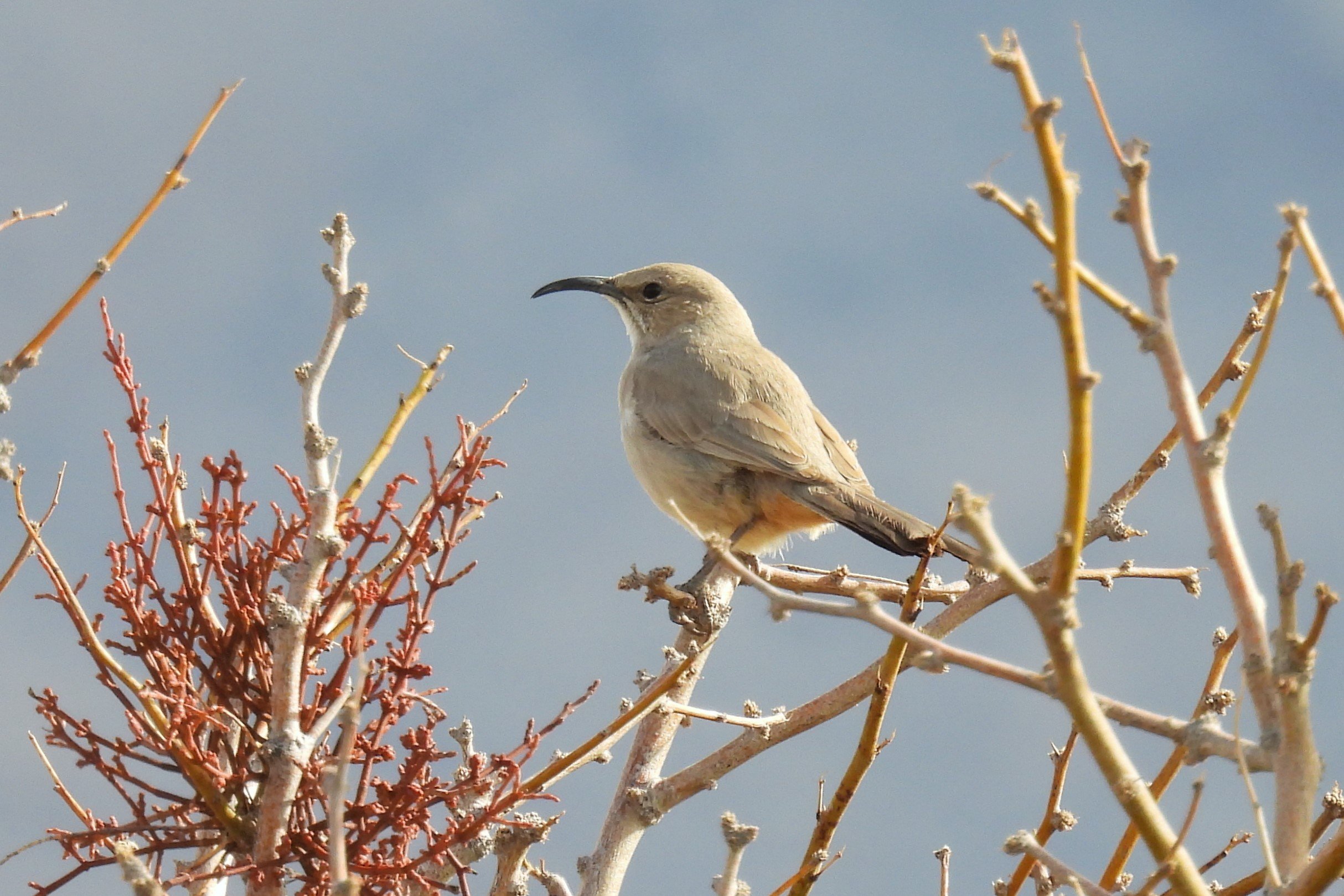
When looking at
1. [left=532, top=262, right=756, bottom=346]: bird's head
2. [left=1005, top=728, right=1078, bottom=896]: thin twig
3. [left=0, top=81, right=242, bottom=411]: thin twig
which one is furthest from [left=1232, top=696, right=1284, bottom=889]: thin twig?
[left=532, top=262, right=756, bottom=346]: bird's head

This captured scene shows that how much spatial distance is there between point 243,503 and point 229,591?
25cm

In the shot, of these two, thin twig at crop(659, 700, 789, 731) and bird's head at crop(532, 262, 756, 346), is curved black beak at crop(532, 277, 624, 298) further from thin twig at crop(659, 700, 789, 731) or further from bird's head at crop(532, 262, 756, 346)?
thin twig at crop(659, 700, 789, 731)

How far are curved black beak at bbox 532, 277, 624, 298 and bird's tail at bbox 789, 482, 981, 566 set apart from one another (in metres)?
2.09

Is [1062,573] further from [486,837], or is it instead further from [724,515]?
[724,515]

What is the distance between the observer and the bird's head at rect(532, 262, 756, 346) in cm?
632

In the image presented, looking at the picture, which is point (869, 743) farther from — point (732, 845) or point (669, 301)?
point (669, 301)

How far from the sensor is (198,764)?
288 centimetres

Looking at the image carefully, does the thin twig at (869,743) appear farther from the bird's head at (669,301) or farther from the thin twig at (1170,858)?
the bird's head at (669,301)

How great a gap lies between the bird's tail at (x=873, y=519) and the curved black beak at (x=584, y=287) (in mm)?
2094

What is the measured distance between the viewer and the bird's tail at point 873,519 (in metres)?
4.31

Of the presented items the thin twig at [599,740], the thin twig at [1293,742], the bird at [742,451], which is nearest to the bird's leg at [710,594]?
the bird at [742,451]

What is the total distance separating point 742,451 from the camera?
16.5 ft

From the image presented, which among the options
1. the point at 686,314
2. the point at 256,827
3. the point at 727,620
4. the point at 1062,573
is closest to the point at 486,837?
the point at 256,827

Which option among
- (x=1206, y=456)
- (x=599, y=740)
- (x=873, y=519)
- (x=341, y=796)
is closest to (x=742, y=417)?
(x=873, y=519)
